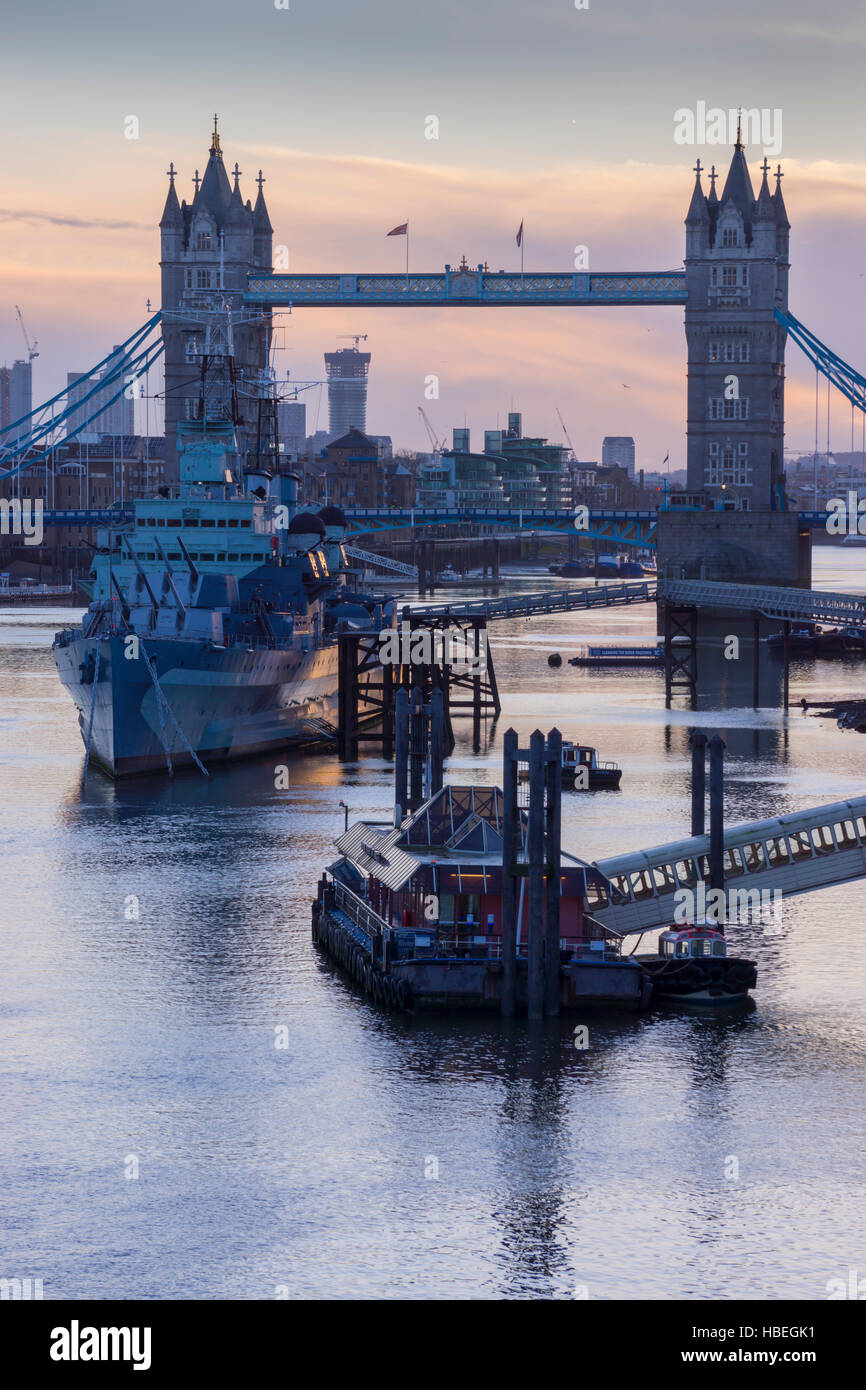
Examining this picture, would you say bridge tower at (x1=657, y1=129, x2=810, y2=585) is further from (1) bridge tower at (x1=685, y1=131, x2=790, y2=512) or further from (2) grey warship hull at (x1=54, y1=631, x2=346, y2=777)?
(2) grey warship hull at (x1=54, y1=631, x2=346, y2=777)

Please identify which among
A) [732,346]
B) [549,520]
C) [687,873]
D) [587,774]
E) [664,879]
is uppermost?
[732,346]

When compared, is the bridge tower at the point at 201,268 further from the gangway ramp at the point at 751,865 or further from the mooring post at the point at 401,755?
the gangway ramp at the point at 751,865

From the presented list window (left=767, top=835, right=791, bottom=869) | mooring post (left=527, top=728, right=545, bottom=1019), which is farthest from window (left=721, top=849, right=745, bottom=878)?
mooring post (left=527, top=728, right=545, bottom=1019)

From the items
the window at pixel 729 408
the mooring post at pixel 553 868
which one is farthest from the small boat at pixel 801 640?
the mooring post at pixel 553 868

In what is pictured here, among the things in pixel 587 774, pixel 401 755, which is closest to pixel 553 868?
pixel 401 755

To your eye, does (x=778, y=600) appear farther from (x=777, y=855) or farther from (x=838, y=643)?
(x=777, y=855)
